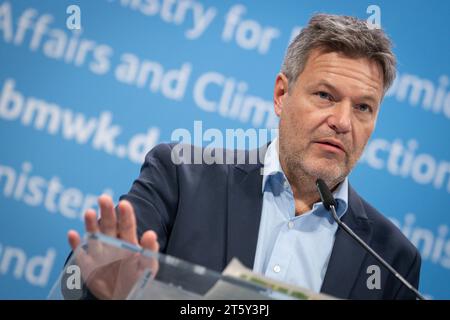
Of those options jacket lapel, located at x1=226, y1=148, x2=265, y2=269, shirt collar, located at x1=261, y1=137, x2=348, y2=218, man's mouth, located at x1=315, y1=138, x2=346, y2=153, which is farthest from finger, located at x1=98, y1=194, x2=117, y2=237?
man's mouth, located at x1=315, y1=138, x2=346, y2=153

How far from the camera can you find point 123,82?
2.72 m

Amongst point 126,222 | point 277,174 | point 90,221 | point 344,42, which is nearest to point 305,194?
point 277,174

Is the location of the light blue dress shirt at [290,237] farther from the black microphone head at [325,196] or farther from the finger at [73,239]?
the finger at [73,239]

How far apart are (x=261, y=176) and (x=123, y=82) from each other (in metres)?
0.94

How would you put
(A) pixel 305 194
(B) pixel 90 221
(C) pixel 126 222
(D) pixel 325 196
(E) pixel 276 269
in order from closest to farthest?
(B) pixel 90 221 < (C) pixel 126 222 < (D) pixel 325 196 < (E) pixel 276 269 < (A) pixel 305 194

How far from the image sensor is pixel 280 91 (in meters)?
2.31

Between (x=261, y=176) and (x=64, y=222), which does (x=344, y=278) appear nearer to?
(x=261, y=176)

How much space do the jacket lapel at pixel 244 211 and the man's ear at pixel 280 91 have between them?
304 millimetres

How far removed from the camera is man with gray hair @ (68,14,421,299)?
189 centimetres

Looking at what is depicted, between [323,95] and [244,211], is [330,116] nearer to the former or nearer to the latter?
[323,95]

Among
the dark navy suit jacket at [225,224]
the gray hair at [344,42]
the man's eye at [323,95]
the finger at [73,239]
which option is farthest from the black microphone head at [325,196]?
the finger at [73,239]

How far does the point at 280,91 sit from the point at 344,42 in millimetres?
328

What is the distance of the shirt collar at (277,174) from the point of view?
6.79 feet
